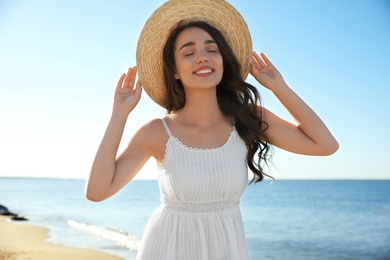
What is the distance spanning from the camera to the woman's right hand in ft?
8.38

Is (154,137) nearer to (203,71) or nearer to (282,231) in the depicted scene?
(203,71)

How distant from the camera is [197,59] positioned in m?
2.61

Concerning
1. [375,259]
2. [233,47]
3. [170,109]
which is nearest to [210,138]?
[170,109]

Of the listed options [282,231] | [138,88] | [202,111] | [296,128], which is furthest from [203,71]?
[282,231]

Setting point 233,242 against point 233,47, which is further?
point 233,47

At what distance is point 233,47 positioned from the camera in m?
2.91

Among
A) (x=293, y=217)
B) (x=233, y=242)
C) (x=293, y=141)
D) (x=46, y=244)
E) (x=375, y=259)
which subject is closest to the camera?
(x=233, y=242)

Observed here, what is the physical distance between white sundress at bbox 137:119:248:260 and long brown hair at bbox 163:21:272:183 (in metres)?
0.15

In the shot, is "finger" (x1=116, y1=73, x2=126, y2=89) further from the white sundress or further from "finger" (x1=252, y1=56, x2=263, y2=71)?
"finger" (x1=252, y1=56, x2=263, y2=71)

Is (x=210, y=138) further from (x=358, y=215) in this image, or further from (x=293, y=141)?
(x=358, y=215)

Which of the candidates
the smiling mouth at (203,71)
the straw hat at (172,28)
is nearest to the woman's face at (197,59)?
Answer: the smiling mouth at (203,71)

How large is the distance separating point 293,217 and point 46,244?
17.3m

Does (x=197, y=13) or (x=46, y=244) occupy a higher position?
(x=197, y=13)

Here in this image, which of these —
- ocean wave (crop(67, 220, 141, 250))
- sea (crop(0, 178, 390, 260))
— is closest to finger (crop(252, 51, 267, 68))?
sea (crop(0, 178, 390, 260))
